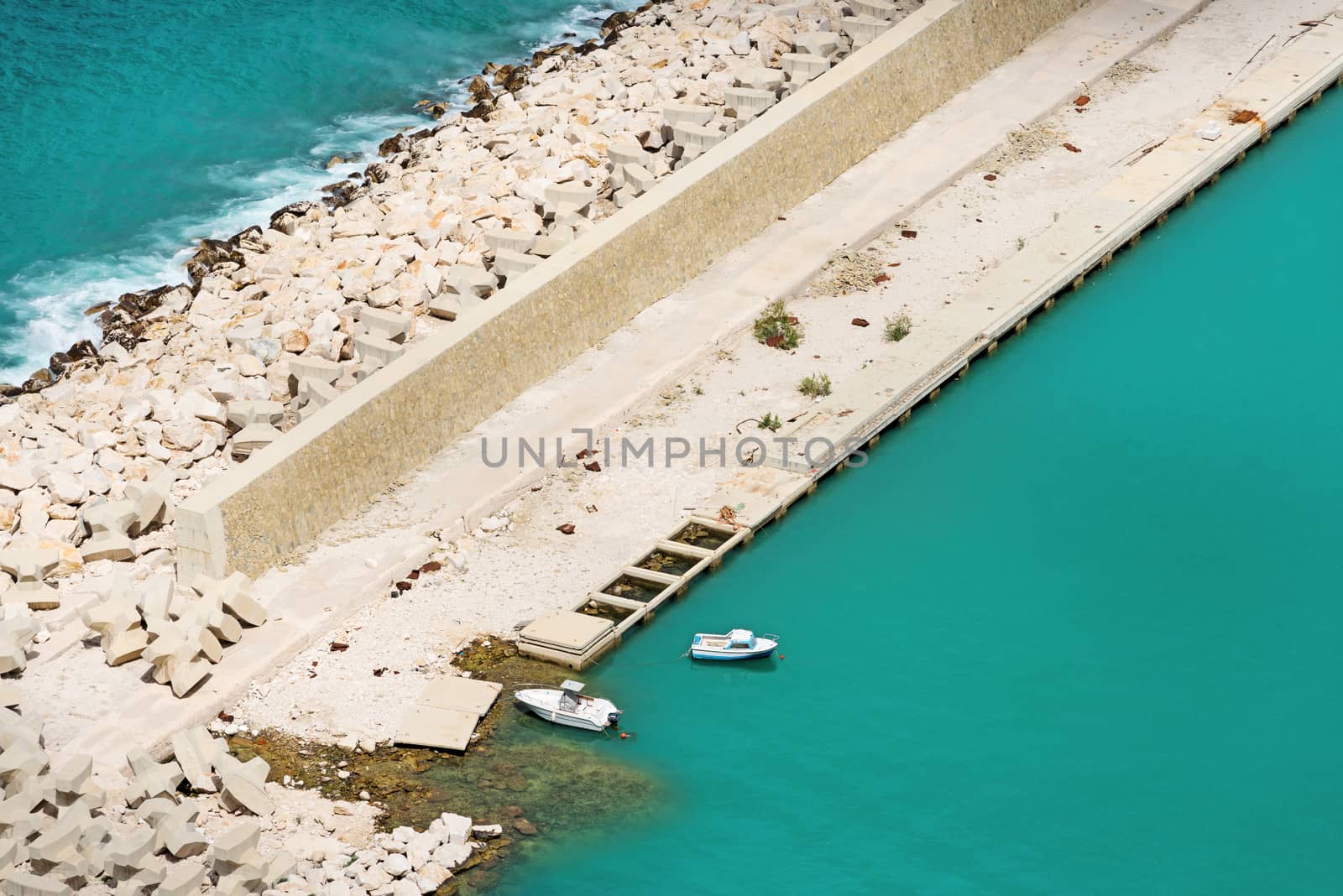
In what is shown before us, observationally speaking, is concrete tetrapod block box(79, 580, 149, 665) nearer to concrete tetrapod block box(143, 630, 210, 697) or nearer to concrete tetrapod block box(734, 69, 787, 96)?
concrete tetrapod block box(143, 630, 210, 697)

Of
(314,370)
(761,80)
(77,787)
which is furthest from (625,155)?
(77,787)

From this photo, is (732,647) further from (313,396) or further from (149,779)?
(149,779)

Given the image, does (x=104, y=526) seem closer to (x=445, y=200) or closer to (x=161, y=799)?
(x=161, y=799)

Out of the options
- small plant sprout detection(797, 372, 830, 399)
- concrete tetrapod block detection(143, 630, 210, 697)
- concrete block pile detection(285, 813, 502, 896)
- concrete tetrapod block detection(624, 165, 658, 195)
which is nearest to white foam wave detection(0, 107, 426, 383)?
concrete tetrapod block detection(624, 165, 658, 195)

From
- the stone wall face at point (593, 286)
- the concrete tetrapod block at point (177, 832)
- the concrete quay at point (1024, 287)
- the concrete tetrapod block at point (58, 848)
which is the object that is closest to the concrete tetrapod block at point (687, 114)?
the stone wall face at point (593, 286)

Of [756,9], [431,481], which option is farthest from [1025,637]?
[756,9]

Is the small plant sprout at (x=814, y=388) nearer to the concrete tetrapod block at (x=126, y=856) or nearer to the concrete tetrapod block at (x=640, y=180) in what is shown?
the concrete tetrapod block at (x=640, y=180)

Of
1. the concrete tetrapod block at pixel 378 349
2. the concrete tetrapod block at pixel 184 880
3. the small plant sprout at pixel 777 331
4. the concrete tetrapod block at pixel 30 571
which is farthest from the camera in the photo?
the small plant sprout at pixel 777 331
